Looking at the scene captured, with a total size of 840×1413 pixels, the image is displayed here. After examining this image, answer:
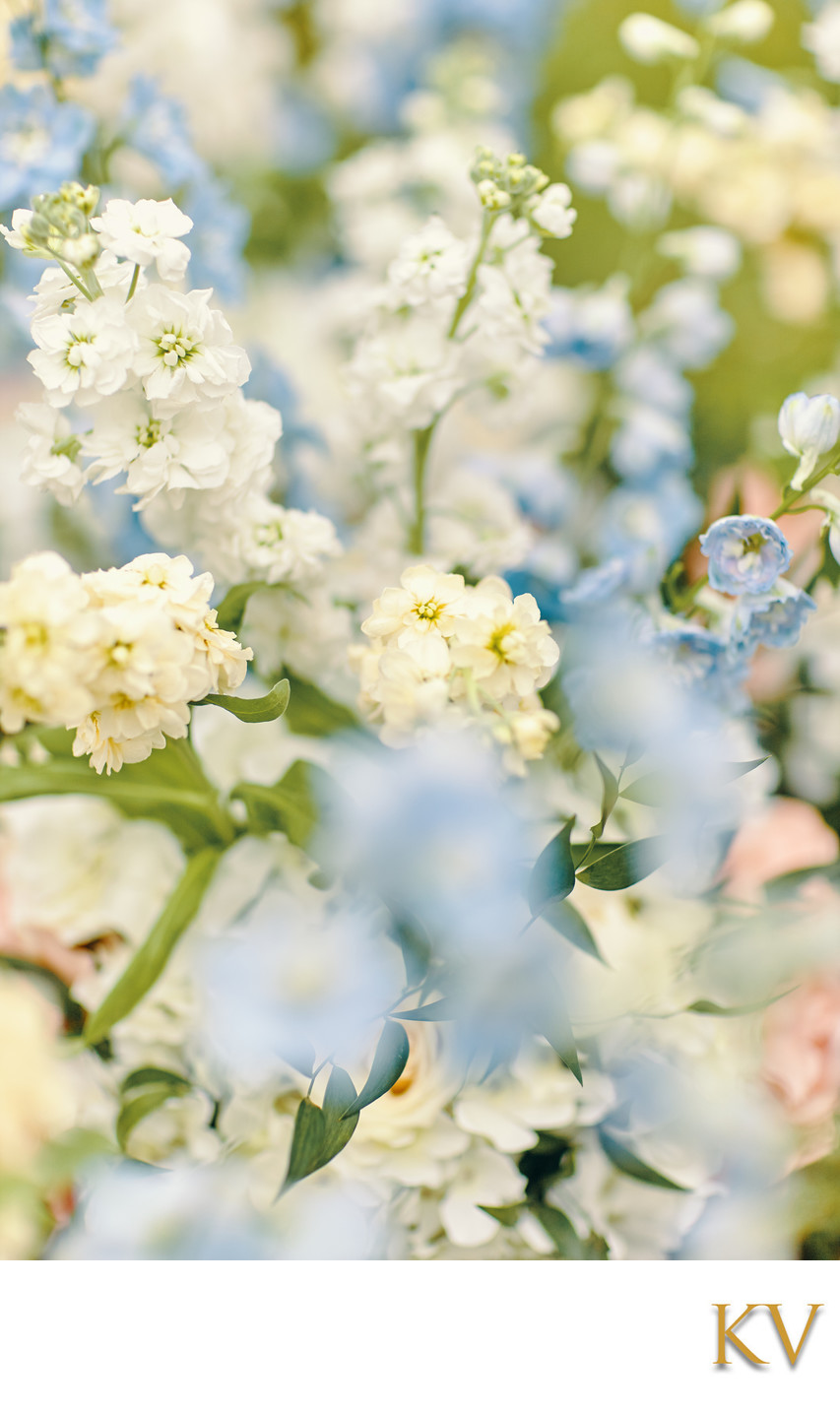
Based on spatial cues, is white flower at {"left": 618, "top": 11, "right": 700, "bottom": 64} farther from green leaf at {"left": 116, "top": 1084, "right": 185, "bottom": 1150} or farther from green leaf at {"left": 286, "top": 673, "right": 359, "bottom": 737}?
green leaf at {"left": 116, "top": 1084, "right": 185, "bottom": 1150}

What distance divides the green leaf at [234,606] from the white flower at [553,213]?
17 centimetres

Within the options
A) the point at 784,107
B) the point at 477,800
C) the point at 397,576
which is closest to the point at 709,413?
the point at 784,107

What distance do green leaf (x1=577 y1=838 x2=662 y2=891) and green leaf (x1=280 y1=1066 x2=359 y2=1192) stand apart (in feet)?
0.34

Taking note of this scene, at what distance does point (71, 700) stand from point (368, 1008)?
170 millimetres

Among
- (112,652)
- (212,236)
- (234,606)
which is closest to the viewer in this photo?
(112,652)

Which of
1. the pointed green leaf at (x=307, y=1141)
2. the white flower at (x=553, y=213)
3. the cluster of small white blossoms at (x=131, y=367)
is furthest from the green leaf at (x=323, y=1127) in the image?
the white flower at (x=553, y=213)

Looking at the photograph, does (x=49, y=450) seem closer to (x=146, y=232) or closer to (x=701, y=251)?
A: (x=146, y=232)

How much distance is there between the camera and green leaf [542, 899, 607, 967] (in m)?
0.34

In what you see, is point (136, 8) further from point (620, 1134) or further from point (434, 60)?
point (620, 1134)

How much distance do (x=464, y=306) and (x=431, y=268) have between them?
0.02 m

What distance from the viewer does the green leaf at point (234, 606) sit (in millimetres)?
347

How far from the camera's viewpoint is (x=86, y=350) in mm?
290

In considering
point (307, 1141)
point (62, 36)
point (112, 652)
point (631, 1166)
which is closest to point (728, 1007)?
point (631, 1166)
